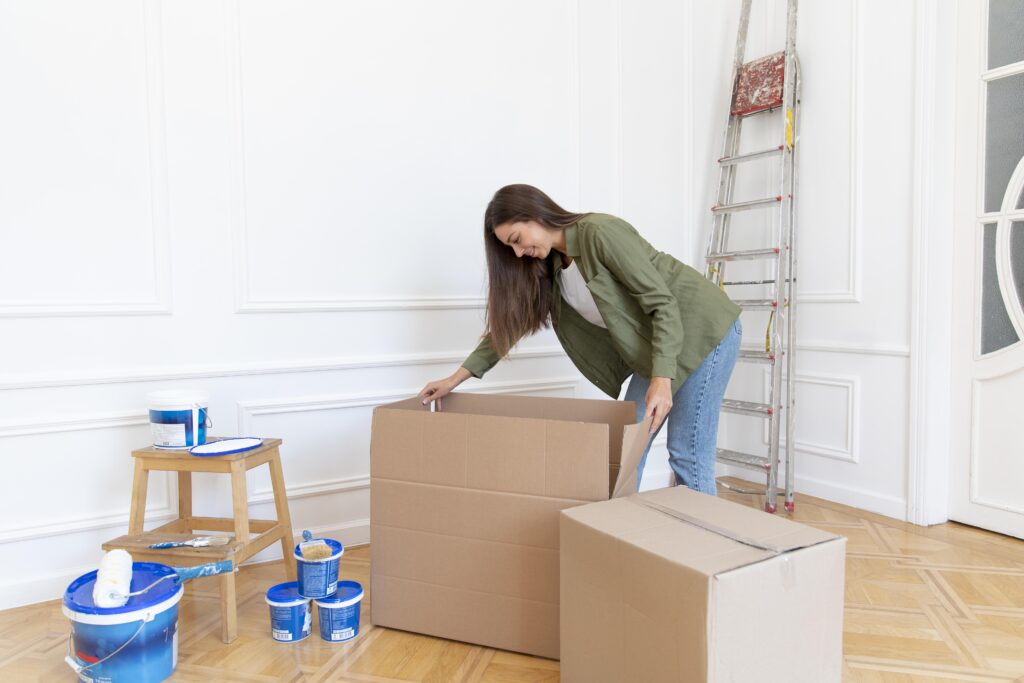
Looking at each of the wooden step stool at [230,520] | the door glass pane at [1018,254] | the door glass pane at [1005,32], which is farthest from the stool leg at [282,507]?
the door glass pane at [1005,32]

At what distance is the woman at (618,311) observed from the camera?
177 centimetres

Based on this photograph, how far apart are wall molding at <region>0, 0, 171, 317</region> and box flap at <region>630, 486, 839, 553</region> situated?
1.61 meters

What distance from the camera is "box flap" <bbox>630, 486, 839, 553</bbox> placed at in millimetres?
1311

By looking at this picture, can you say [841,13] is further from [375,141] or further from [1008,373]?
[375,141]

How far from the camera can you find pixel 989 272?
2600 millimetres

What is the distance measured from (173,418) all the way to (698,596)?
4.89 ft

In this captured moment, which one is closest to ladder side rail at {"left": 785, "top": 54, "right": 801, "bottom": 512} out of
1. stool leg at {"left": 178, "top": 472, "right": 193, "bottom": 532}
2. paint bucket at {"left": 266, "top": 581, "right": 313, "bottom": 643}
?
paint bucket at {"left": 266, "top": 581, "right": 313, "bottom": 643}

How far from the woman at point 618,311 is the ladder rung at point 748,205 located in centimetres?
128

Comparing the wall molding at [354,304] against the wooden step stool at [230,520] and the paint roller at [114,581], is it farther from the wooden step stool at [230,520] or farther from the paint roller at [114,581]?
the paint roller at [114,581]

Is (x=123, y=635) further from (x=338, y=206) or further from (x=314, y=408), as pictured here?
(x=338, y=206)

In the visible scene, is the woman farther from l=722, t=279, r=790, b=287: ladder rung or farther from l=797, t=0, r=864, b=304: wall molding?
l=797, t=0, r=864, b=304: wall molding

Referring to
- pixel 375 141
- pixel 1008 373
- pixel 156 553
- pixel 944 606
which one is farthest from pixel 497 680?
pixel 1008 373

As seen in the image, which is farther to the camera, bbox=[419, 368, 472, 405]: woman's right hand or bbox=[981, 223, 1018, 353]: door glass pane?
bbox=[981, 223, 1018, 353]: door glass pane

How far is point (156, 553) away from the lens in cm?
182
